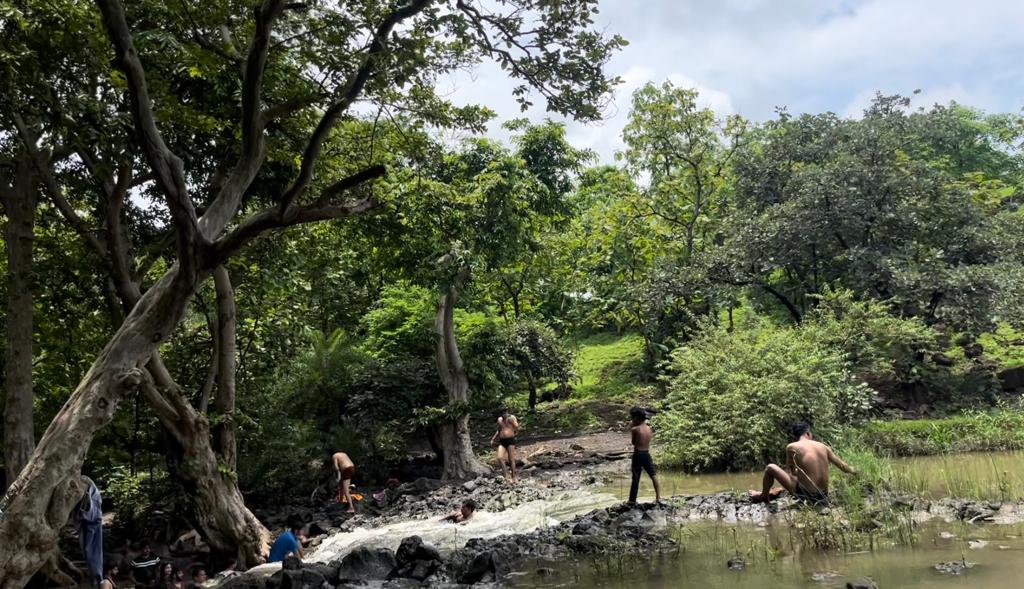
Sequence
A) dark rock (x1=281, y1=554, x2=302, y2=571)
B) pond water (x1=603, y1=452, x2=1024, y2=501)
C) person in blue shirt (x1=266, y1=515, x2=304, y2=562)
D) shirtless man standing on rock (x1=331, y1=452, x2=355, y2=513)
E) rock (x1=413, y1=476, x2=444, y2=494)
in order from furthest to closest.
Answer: rock (x1=413, y1=476, x2=444, y2=494) → shirtless man standing on rock (x1=331, y1=452, x2=355, y2=513) → person in blue shirt (x1=266, y1=515, x2=304, y2=562) → pond water (x1=603, y1=452, x2=1024, y2=501) → dark rock (x1=281, y1=554, x2=302, y2=571)

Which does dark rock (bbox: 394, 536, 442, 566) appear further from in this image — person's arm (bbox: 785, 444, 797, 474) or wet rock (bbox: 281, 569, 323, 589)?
person's arm (bbox: 785, 444, 797, 474)

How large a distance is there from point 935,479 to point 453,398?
37.6 feet

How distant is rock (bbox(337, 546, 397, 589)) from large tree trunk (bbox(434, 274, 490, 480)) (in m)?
9.46

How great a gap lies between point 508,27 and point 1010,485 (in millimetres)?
10167

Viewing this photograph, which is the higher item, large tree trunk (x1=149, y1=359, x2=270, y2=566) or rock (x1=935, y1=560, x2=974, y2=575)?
large tree trunk (x1=149, y1=359, x2=270, y2=566)

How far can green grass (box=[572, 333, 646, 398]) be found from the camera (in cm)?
3095

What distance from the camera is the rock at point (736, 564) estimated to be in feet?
26.1

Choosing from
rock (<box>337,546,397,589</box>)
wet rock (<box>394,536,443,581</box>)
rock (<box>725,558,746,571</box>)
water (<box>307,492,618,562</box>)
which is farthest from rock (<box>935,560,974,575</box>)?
rock (<box>337,546,397,589</box>)

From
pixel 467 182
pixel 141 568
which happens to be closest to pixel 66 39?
pixel 141 568

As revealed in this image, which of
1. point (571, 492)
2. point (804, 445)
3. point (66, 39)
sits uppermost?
point (66, 39)

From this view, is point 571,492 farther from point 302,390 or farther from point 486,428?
point 486,428

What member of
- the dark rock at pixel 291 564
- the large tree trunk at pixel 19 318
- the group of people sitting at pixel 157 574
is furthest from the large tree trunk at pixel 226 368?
the dark rock at pixel 291 564

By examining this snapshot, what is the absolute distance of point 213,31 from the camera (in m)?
10.7

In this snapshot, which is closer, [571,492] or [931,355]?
[571,492]
